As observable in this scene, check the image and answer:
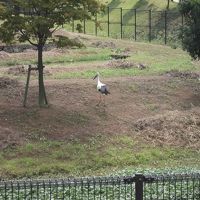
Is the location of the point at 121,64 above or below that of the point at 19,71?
above

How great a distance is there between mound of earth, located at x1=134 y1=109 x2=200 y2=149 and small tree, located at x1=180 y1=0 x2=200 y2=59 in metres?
5.35

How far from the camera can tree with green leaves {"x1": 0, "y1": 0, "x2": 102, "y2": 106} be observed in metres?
19.3

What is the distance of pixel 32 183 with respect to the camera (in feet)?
25.9

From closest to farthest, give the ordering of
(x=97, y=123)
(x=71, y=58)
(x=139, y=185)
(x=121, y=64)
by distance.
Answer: (x=139, y=185) → (x=97, y=123) → (x=121, y=64) → (x=71, y=58)

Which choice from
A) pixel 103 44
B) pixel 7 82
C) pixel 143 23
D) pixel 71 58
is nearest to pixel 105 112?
pixel 7 82

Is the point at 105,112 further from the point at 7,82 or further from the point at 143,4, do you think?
the point at 143,4

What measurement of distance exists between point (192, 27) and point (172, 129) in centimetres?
704

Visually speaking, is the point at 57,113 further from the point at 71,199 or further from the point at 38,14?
the point at 71,199

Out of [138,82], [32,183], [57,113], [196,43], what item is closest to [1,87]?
[57,113]

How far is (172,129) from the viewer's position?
65.9 feet

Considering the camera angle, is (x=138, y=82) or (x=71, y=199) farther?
(x=138, y=82)

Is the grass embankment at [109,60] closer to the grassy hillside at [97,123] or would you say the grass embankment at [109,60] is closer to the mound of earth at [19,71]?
the grassy hillside at [97,123]

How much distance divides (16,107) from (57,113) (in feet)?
4.90

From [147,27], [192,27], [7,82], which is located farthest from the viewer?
[147,27]
